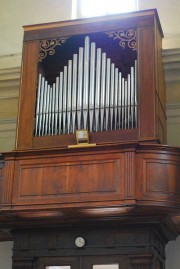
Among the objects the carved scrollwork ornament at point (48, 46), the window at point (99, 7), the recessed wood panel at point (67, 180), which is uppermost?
the window at point (99, 7)

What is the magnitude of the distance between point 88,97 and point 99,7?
330cm

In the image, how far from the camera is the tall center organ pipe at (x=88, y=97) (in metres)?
10.1

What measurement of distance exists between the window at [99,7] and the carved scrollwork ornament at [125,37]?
2225mm

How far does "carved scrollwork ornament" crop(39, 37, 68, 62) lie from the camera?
10875 millimetres

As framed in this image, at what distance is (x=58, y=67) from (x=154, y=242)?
12.0 ft

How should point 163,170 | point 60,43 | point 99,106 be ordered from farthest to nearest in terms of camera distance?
point 60,43 → point 99,106 → point 163,170

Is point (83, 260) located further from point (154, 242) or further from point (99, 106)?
point (99, 106)

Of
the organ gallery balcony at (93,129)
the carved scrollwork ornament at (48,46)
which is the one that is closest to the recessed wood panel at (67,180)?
the organ gallery balcony at (93,129)

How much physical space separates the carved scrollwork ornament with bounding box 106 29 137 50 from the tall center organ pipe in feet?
1.03

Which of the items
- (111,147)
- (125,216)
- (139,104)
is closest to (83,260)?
(125,216)

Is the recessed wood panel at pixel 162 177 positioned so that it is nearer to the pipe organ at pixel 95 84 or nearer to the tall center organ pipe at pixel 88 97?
the pipe organ at pixel 95 84

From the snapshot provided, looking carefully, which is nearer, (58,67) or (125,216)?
(125,216)

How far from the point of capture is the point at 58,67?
1126 cm

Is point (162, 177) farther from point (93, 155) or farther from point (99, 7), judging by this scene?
point (99, 7)
